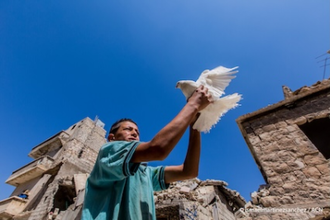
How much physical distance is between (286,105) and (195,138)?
3968 millimetres

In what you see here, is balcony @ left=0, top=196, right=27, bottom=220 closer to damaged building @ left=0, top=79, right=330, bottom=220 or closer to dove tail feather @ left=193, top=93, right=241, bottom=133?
damaged building @ left=0, top=79, right=330, bottom=220

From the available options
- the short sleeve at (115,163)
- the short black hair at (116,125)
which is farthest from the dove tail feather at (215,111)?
the short black hair at (116,125)

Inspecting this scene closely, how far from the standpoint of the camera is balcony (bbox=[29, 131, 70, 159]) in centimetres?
2252

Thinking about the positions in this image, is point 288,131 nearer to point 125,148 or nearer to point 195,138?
point 195,138

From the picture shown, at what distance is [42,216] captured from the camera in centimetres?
1424

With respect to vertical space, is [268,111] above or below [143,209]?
above

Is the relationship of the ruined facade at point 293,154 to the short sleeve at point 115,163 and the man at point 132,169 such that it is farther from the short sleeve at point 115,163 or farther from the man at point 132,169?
the short sleeve at point 115,163

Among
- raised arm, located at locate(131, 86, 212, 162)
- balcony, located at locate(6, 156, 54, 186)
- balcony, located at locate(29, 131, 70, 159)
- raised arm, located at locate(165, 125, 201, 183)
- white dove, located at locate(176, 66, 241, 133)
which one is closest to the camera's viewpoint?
raised arm, located at locate(131, 86, 212, 162)

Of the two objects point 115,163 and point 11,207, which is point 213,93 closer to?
point 115,163

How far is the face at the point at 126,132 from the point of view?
1758 mm

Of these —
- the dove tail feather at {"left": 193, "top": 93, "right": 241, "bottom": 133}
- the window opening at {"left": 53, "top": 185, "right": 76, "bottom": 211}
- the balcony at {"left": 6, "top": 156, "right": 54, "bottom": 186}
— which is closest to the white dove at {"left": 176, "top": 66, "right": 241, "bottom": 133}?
the dove tail feather at {"left": 193, "top": 93, "right": 241, "bottom": 133}

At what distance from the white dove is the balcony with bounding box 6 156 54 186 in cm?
2209

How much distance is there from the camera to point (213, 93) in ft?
4.82

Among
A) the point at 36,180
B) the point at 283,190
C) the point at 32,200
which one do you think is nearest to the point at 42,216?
the point at 32,200
